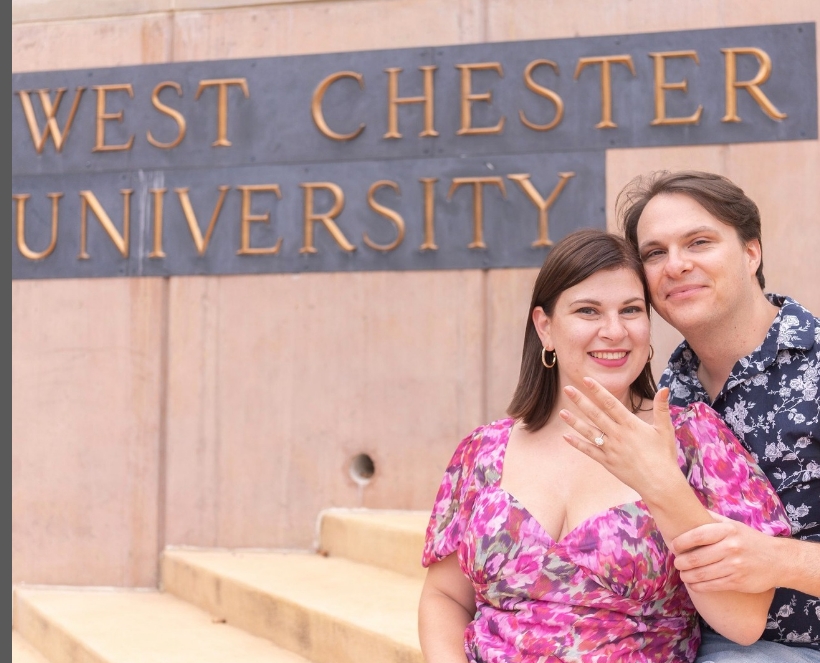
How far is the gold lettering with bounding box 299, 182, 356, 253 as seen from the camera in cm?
415

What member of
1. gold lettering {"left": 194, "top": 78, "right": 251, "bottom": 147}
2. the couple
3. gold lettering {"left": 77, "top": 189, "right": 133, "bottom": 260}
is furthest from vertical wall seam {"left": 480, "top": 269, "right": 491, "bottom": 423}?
the couple

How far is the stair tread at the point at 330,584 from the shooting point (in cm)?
283

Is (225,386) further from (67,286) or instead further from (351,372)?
(67,286)

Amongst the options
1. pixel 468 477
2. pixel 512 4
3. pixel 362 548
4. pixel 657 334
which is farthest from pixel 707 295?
pixel 512 4

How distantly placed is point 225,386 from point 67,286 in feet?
2.92

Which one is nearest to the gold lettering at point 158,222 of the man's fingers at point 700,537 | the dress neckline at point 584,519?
the dress neckline at point 584,519

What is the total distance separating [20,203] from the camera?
14.7 feet

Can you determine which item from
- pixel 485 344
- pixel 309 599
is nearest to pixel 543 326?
pixel 309 599

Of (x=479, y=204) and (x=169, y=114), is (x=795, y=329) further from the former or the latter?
(x=169, y=114)

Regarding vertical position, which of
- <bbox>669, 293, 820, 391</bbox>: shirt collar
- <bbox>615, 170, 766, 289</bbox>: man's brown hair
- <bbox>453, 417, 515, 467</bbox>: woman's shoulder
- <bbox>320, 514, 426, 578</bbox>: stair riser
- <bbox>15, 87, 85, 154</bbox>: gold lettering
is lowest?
<bbox>320, 514, 426, 578</bbox>: stair riser

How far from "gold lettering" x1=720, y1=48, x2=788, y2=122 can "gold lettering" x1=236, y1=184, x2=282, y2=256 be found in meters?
1.89

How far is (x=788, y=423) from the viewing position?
190 cm

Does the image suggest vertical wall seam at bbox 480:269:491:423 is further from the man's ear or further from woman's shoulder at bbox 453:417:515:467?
the man's ear

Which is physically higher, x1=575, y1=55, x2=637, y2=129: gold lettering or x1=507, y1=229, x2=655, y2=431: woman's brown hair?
x1=575, y1=55, x2=637, y2=129: gold lettering
